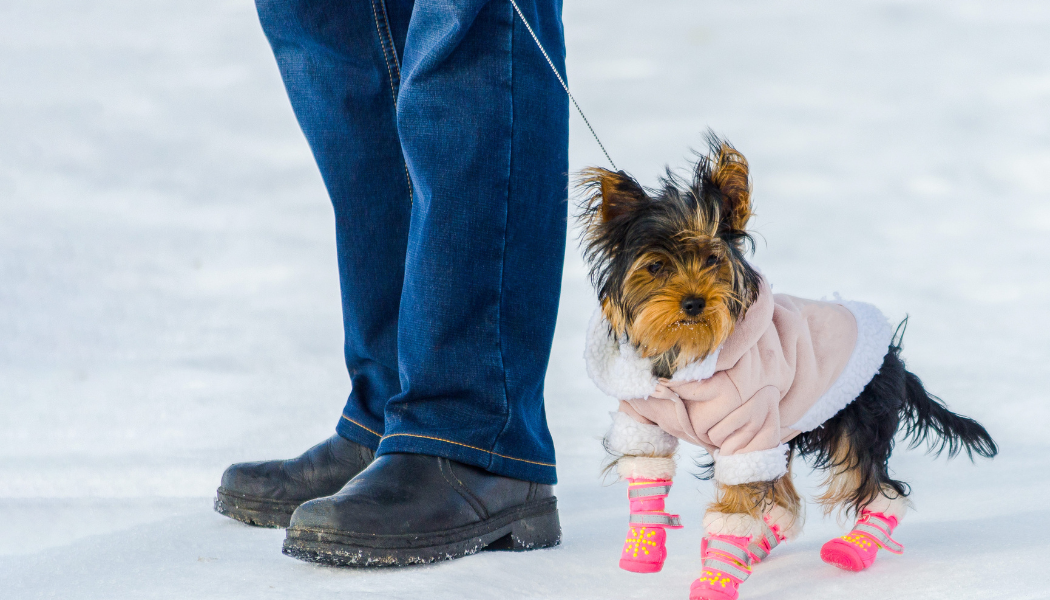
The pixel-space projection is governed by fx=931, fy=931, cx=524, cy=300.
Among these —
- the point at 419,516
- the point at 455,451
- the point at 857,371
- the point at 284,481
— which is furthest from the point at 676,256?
the point at 284,481

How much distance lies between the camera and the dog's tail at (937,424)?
2.21 meters

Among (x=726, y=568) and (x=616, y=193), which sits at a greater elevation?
(x=616, y=193)

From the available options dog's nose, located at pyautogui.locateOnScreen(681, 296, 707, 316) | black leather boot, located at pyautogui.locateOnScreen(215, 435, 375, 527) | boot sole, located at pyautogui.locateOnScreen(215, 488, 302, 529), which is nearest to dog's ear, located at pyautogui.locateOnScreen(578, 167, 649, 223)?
dog's nose, located at pyautogui.locateOnScreen(681, 296, 707, 316)

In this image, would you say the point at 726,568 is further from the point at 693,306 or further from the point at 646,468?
the point at 693,306

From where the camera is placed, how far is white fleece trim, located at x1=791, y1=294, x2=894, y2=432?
193 cm

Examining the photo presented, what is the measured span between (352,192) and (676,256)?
0.88 metres

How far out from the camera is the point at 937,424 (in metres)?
2.27

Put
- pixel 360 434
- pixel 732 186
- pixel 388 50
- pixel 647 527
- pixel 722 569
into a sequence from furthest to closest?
pixel 360 434 → pixel 388 50 → pixel 732 186 → pixel 647 527 → pixel 722 569

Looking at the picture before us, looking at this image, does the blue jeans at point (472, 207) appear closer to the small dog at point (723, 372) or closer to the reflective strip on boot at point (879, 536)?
the small dog at point (723, 372)

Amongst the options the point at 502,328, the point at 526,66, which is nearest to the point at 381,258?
the point at 502,328

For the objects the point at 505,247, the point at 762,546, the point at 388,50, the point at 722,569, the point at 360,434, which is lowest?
the point at 762,546

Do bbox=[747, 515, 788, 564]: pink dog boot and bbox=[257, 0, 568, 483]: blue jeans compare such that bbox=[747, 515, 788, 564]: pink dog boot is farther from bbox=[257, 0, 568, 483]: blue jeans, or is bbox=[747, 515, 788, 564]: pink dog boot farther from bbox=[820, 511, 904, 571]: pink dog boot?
bbox=[257, 0, 568, 483]: blue jeans

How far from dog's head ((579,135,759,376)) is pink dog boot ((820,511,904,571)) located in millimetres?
520

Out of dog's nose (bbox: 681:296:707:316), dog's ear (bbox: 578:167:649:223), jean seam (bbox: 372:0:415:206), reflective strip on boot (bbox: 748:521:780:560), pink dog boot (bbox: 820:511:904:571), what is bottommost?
reflective strip on boot (bbox: 748:521:780:560)
